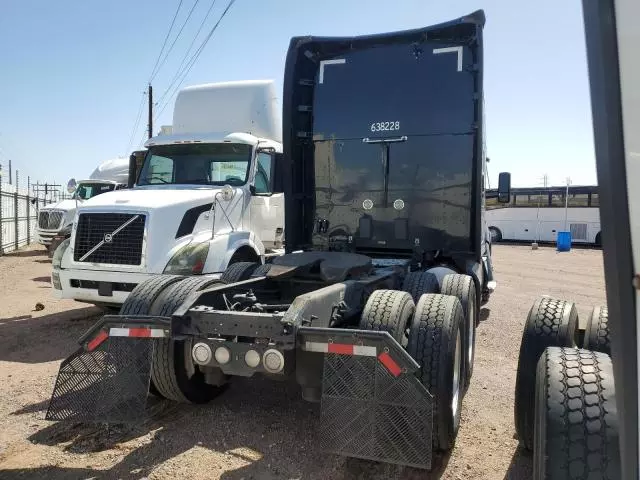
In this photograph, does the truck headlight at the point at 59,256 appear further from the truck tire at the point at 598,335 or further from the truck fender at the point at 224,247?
the truck tire at the point at 598,335

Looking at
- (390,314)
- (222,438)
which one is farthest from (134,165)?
(390,314)

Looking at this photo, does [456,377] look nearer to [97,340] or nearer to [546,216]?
[97,340]

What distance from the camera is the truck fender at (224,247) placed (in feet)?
23.0

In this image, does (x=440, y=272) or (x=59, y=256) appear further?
(x=59, y=256)

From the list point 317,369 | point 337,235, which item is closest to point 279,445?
point 317,369

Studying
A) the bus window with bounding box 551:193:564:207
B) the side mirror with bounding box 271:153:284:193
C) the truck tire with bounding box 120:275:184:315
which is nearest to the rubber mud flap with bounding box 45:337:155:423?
the truck tire with bounding box 120:275:184:315

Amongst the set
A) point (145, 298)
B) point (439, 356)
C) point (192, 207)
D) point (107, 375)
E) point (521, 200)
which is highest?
point (521, 200)

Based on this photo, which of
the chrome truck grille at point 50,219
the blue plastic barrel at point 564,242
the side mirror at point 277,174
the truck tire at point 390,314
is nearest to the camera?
the truck tire at point 390,314

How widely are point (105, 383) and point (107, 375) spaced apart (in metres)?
0.06

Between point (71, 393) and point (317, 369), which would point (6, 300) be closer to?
point (71, 393)

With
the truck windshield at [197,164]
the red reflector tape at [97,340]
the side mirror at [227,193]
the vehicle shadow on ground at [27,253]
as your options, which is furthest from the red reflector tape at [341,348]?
the vehicle shadow on ground at [27,253]

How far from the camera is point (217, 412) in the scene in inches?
179

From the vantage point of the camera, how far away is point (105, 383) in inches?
151

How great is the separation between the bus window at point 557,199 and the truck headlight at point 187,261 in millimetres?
28042
